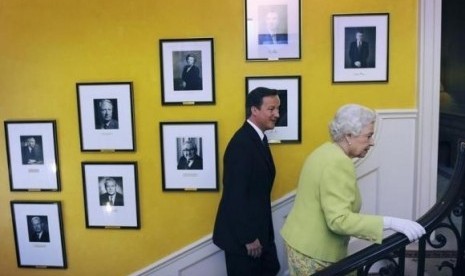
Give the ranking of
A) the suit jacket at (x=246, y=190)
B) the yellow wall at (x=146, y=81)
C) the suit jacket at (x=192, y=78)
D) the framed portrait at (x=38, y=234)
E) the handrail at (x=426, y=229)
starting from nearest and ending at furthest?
the handrail at (x=426, y=229) → the suit jacket at (x=246, y=190) → the yellow wall at (x=146, y=81) → the suit jacket at (x=192, y=78) → the framed portrait at (x=38, y=234)

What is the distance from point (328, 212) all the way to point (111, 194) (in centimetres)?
197

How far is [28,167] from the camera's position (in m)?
3.11

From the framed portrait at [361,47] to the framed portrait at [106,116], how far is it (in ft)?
4.97

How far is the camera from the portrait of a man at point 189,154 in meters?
2.91

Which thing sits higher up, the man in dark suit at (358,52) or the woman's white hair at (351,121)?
the man in dark suit at (358,52)

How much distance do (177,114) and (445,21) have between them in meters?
4.62

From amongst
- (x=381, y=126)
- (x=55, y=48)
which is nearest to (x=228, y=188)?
(x=381, y=126)

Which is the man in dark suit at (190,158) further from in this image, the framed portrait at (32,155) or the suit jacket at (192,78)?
the framed portrait at (32,155)

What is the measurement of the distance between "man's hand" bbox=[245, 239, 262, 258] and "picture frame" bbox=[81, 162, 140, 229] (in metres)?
1.05

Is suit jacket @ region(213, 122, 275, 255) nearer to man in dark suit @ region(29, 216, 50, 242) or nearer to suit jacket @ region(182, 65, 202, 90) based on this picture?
suit jacket @ region(182, 65, 202, 90)

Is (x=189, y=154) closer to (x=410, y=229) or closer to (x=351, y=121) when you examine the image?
(x=351, y=121)

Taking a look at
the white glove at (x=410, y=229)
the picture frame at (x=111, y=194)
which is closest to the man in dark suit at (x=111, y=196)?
the picture frame at (x=111, y=194)

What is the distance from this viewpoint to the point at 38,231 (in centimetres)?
317

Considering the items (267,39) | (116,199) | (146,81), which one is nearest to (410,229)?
(267,39)
